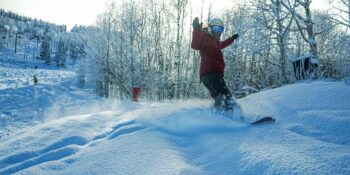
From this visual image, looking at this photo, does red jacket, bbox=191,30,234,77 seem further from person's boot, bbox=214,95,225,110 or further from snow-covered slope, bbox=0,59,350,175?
snow-covered slope, bbox=0,59,350,175

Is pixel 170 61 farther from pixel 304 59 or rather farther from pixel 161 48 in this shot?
pixel 304 59

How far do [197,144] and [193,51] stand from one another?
611 inches

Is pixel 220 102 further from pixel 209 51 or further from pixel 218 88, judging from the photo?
pixel 209 51

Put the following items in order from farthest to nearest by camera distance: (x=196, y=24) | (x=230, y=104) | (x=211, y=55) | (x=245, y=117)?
(x=211, y=55), (x=196, y=24), (x=230, y=104), (x=245, y=117)

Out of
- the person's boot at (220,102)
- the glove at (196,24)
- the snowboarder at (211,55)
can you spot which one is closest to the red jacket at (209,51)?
the snowboarder at (211,55)

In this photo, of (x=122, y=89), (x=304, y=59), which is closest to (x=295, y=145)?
(x=304, y=59)

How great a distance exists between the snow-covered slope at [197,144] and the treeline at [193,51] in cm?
364

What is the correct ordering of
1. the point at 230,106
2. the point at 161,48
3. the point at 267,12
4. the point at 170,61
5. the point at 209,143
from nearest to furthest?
the point at 209,143 < the point at 230,106 < the point at 267,12 < the point at 170,61 < the point at 161,48

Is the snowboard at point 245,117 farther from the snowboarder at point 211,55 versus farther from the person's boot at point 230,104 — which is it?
the snowboarder at point 211,55

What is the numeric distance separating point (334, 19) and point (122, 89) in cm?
1565

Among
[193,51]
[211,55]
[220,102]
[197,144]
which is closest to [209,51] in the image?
[211,55]

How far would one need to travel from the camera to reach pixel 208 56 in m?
4.03

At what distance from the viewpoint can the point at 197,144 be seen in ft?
7.38

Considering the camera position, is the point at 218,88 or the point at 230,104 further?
the point at 218,88
